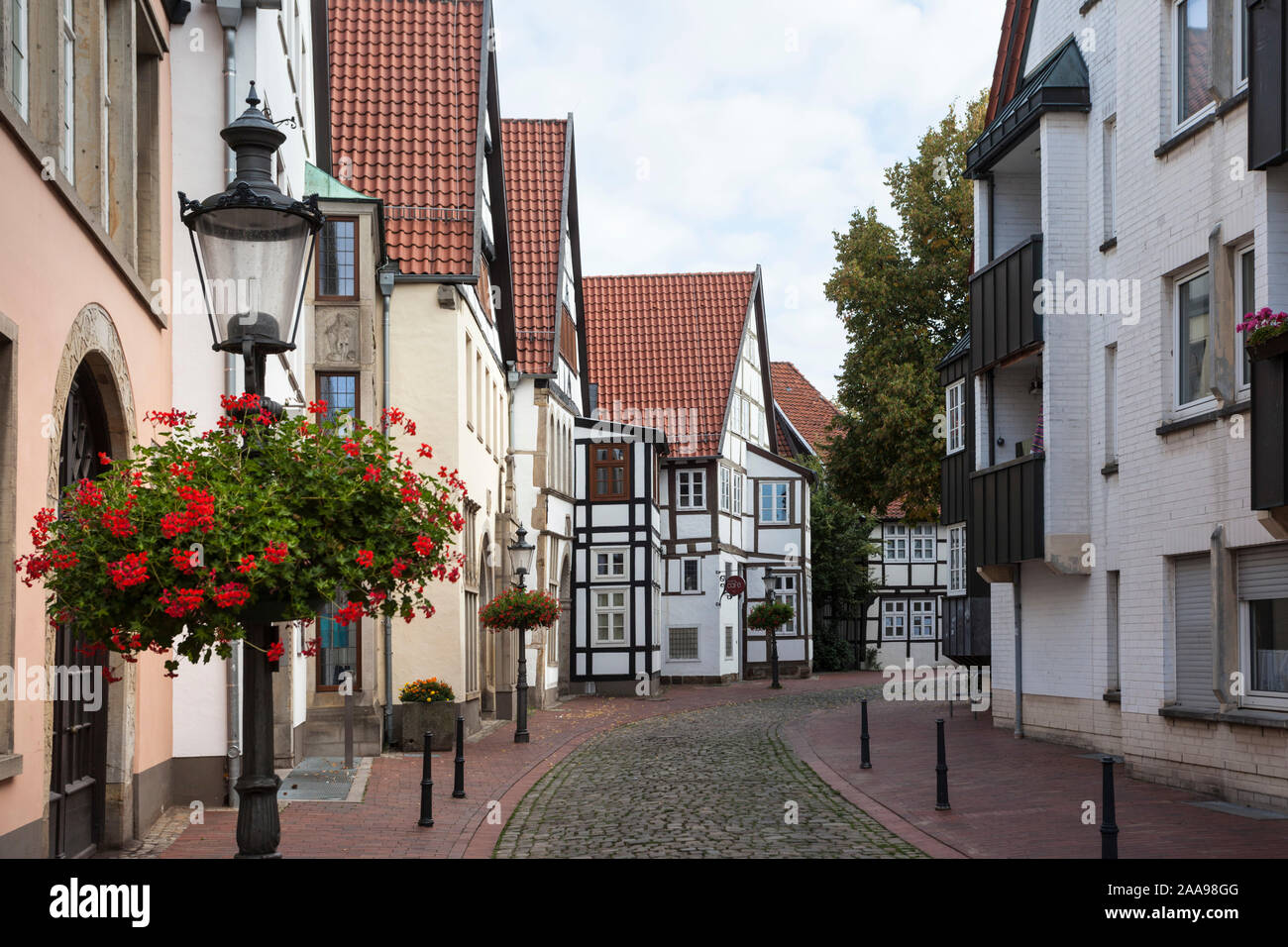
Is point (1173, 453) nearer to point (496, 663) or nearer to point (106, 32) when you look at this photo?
point (106, 32)

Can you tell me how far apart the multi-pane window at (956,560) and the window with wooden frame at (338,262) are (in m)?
18.7

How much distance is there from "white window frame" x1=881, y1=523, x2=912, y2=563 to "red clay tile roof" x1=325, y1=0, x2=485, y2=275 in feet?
127

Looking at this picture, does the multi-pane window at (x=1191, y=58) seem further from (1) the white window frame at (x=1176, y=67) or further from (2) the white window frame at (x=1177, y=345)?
(2) the white window frame at (x=1177, y=345)

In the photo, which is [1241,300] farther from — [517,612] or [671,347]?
[671,347]

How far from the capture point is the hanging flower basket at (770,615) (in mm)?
47938

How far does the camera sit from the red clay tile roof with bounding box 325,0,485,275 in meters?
24.2

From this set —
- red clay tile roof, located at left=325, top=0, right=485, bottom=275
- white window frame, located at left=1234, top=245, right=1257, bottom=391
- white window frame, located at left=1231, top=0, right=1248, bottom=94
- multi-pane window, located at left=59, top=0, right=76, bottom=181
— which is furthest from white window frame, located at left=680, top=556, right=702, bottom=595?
multi-pane window, located at left=59, top=0, right=76, bottom=181

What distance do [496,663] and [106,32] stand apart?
19685 millimetres

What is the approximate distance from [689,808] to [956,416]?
1499 cm

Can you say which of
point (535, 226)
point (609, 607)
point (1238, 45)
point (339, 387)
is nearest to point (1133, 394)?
point (1238, 45)

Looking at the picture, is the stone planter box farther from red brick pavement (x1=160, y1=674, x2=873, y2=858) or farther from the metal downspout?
red brick pavement (x1=160, y1=674, x2=873, y2=858)

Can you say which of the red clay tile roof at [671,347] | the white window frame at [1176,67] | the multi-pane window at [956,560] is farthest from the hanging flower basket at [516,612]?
the red clay tile roof at [671,347]
